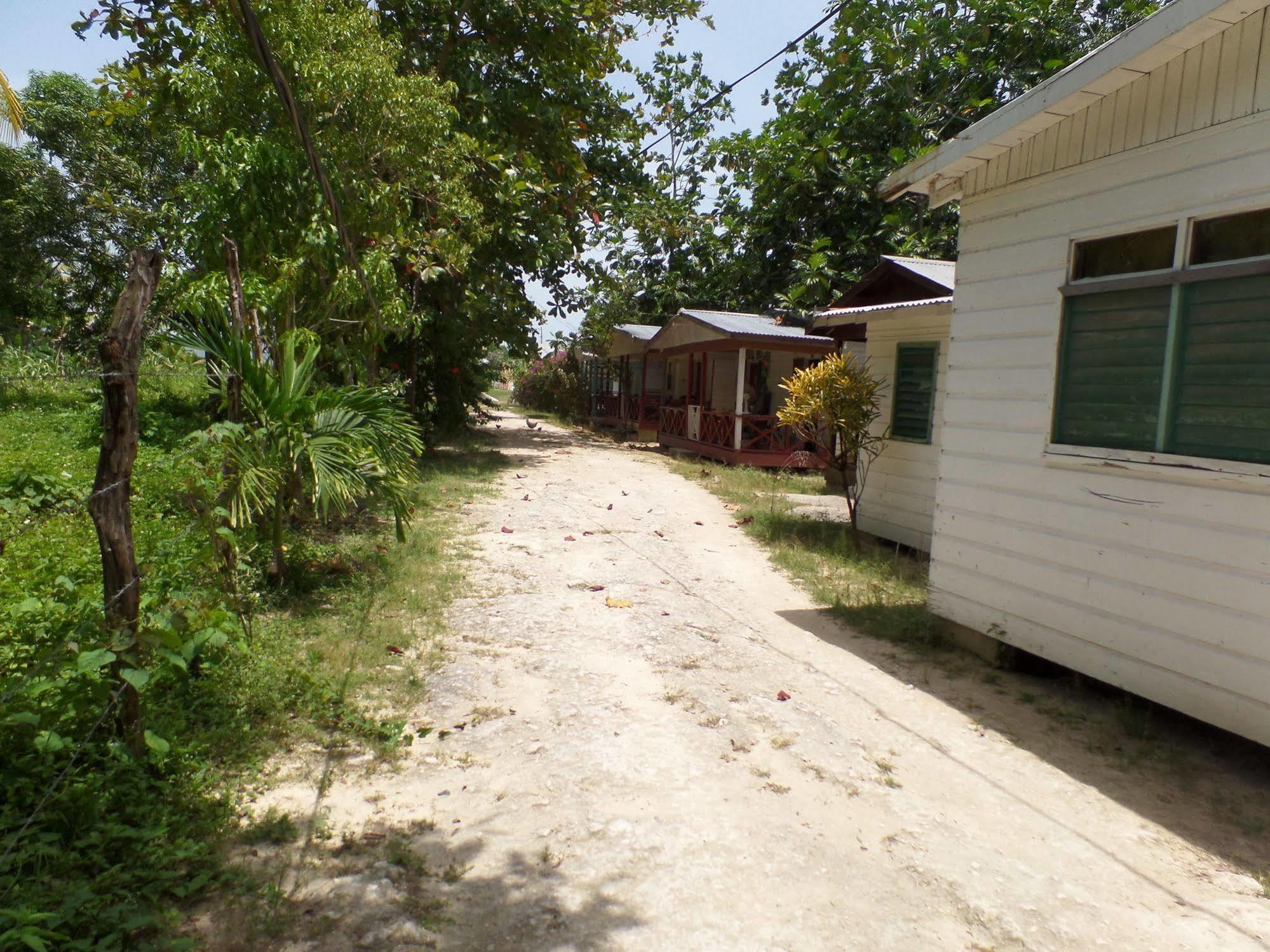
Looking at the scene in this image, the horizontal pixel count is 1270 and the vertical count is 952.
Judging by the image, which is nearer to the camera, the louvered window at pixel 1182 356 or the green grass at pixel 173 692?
the green grass at pixel 173 692

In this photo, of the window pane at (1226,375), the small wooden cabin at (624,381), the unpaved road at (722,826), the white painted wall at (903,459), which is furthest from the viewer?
the small wooden cabin at (624,381)

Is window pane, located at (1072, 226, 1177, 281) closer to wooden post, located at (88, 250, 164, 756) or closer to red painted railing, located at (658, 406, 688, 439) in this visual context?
wooden post, located at (88, 250, 164, 756)

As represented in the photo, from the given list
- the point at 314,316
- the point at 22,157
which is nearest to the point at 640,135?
the point at 314,316

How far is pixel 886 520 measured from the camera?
9266mm

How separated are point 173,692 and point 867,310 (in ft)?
23.4

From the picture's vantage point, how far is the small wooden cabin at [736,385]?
15906mm

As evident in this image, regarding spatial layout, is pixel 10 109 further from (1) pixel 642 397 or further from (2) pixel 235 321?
(1) pixel 642 397

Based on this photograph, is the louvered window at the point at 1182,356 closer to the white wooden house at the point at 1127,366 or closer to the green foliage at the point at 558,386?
the white wooden house at the point at 1127,366

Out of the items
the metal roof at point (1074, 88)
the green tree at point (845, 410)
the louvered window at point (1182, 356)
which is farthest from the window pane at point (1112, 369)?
the green tree at point (845, 410)

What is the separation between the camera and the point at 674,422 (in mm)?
19922

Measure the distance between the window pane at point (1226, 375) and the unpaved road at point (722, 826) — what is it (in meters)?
1.77

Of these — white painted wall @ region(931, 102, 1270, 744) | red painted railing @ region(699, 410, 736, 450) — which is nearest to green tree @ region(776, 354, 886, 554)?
white painted wall @ region(931, 102, 1270, 744)

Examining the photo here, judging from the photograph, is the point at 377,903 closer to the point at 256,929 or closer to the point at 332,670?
the point at 256,929

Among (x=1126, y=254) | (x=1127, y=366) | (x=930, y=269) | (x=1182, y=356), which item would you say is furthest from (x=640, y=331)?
(x=1182, y=356)
